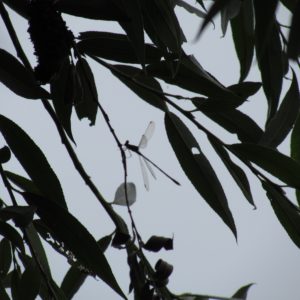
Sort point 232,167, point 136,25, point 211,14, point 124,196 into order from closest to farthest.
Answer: point 211,14
point 136,25
point 232,167
point 124,196

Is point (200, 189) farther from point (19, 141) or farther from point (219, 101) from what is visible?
point (19, 141)

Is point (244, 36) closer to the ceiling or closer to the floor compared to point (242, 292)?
closer to the ceiling

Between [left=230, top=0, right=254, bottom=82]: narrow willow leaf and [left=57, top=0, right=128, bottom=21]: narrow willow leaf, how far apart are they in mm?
170

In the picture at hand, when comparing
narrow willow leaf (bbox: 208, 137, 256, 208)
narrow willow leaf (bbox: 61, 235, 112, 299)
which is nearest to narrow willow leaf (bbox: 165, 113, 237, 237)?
narrow willow leaf (bbox: 208, 137, 256, 208)

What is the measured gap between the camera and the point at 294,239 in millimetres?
625

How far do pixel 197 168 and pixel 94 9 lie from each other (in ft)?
0.73

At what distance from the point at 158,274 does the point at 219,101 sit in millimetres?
205

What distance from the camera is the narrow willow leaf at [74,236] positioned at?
1.92 feet

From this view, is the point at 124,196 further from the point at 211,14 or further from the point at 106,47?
the point at 211,14

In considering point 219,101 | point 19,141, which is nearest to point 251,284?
point 219,101

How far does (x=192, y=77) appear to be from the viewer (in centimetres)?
64

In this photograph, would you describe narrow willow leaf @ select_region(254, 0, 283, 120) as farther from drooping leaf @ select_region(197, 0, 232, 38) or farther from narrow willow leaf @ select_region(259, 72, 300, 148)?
drooping leaf @ select_region(197, 0, 232, 38)

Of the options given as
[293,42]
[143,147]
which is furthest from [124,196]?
[293,42]

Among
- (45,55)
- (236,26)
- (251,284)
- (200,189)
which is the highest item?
(236,26)
